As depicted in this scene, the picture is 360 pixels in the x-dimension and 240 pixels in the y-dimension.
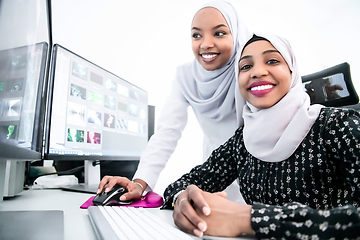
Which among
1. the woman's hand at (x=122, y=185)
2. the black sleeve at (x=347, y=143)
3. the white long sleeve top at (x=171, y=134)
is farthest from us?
the white long sleeve top at (x=171, y=134)

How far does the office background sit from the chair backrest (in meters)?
1.24

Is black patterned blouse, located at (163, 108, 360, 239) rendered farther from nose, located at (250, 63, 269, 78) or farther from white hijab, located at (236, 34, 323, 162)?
nose, located at (250, 63, 269, 78)

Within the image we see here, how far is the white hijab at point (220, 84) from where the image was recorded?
A: 0.91 meters

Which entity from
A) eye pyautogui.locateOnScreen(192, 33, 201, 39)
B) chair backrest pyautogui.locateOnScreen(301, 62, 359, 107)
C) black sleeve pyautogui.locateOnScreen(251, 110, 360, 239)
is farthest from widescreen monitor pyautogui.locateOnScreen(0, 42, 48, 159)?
chair backrest pyautogui.locateOnScreen(301, 62, 359, 107)

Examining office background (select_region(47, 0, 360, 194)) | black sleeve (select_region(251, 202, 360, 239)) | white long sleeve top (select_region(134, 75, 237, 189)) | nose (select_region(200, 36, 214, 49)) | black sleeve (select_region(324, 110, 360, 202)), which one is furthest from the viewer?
office background (select_region(47, 0, 360, 194))

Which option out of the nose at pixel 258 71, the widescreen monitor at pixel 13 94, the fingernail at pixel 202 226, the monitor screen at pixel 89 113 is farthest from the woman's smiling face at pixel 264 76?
the monitor screen at pixel 89 113

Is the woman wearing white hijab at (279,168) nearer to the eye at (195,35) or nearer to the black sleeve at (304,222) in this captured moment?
the black sleeve at (304,222)

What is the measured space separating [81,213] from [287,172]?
497 millimetres

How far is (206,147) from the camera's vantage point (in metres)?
1.21

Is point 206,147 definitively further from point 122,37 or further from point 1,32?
point 122,37

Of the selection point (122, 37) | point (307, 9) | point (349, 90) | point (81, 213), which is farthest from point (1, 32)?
point (307, 9)

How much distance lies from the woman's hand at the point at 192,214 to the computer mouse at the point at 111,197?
300mm

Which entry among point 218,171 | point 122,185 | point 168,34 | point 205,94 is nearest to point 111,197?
point 122,185

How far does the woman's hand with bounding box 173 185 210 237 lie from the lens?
368mm
